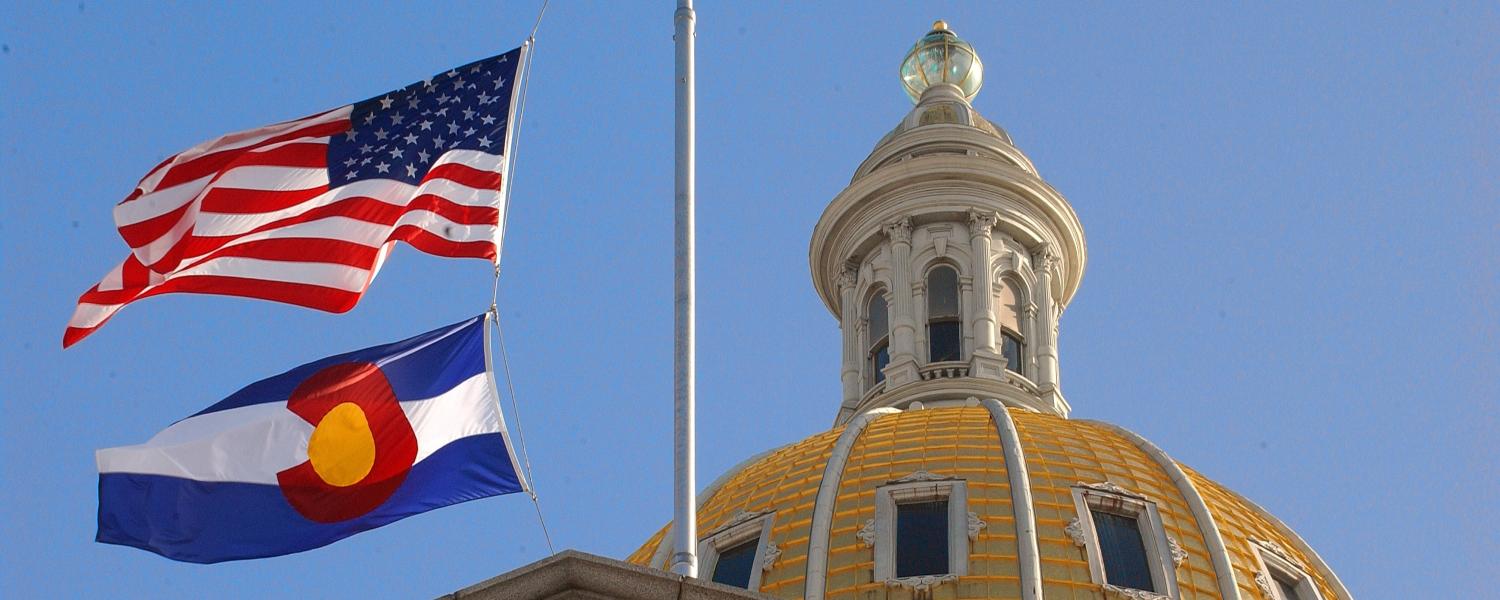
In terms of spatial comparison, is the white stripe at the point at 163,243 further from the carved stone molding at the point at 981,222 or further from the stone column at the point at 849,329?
the carved stone molding at the point at 981,222

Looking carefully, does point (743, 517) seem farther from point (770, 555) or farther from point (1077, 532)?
point (1077, 532)

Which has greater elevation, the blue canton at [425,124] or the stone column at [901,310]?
the stone column at [901,310]

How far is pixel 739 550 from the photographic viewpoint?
5303 centimetres

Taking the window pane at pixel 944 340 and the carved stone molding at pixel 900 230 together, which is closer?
the window pane at pixel 944 340

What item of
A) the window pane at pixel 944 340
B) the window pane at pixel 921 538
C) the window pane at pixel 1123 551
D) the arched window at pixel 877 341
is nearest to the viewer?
the window pane at pixel 921 538

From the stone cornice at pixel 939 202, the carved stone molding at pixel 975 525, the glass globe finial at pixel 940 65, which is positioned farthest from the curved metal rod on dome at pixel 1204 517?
the glass globe finial at pixel 940 65

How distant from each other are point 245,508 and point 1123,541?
29.1m

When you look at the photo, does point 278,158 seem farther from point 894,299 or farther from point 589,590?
point 894,299

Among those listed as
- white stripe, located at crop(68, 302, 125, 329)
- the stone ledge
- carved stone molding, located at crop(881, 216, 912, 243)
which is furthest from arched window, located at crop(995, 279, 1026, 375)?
the stone ledge

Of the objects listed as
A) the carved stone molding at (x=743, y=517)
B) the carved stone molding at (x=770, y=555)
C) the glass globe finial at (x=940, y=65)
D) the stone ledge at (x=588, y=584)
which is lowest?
the stone ledge at (x=588, y=584)

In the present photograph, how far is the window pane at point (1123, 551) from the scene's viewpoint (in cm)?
5091

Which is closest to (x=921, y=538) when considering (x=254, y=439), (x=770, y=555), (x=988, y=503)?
(x=988, y=503)

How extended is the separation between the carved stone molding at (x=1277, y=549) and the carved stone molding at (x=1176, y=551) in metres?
2.40

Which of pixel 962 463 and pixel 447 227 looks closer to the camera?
pixel 447 227
